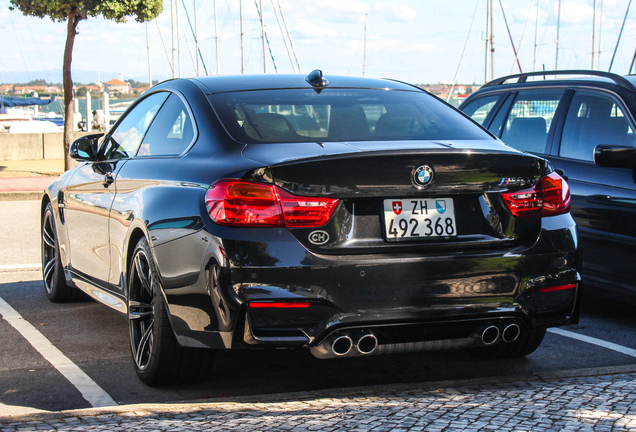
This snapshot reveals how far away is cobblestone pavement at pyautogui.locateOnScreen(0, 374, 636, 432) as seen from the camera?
312 centimetres

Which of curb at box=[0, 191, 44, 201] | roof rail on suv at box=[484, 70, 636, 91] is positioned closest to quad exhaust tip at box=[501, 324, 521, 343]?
roof rail on suv at box=[484, 70, 636, 91]

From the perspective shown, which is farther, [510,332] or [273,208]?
[510,332]

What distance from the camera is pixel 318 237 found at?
346cm

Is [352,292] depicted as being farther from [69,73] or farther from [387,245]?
[69,73]

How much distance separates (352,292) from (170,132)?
1.60 m

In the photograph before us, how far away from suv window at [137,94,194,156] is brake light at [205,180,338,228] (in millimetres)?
847

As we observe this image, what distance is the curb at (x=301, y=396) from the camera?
3.49 m

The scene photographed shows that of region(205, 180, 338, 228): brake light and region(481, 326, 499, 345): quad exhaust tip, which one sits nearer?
region(205, 180, 338, 228): brake light

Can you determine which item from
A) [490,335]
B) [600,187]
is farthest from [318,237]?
[600,187]

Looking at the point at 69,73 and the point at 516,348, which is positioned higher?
the point at 69,73

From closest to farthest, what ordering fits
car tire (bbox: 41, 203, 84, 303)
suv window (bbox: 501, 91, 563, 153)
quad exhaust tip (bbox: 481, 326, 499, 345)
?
quad exhaust tip (bbox: 481, 326, 499, 345), car tire (bbox: 41, 203, 84, 303), suv window (bbox: 501, 91, 563, 153)

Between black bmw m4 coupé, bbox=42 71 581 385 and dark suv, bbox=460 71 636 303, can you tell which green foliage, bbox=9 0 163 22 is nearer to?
dark suv, bbox=460 71 636 303

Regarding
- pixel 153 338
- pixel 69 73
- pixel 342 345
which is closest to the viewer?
pixel 342 345

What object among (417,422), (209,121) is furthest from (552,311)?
(209,121)
